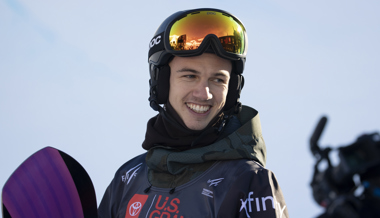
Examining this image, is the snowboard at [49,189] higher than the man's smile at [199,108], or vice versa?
the man's smile at [199,108]

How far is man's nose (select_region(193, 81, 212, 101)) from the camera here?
3.25 m

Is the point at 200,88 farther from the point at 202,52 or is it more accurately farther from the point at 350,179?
the point at 350,179

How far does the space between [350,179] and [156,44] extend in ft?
8.52

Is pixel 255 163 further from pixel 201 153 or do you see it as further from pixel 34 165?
pixel 34 165

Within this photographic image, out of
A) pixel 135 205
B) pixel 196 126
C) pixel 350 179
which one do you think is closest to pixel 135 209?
pixel 135 205

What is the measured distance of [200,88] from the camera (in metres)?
3.26

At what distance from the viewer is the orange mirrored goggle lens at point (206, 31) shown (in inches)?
135

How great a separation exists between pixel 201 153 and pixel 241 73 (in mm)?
821

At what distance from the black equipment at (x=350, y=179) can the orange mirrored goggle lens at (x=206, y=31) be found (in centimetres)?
206

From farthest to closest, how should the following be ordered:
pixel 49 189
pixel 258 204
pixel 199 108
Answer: pixel 49 189
pixel 199 108
pixel 258 204

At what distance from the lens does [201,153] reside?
321 centimetres


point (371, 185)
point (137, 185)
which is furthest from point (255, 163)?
point (371, 185)

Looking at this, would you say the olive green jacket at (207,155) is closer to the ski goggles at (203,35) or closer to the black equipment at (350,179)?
the ski goggles at (203,35)

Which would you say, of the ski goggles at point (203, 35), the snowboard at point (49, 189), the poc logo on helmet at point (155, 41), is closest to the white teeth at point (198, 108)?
the ski goggles at point (203, 35)
